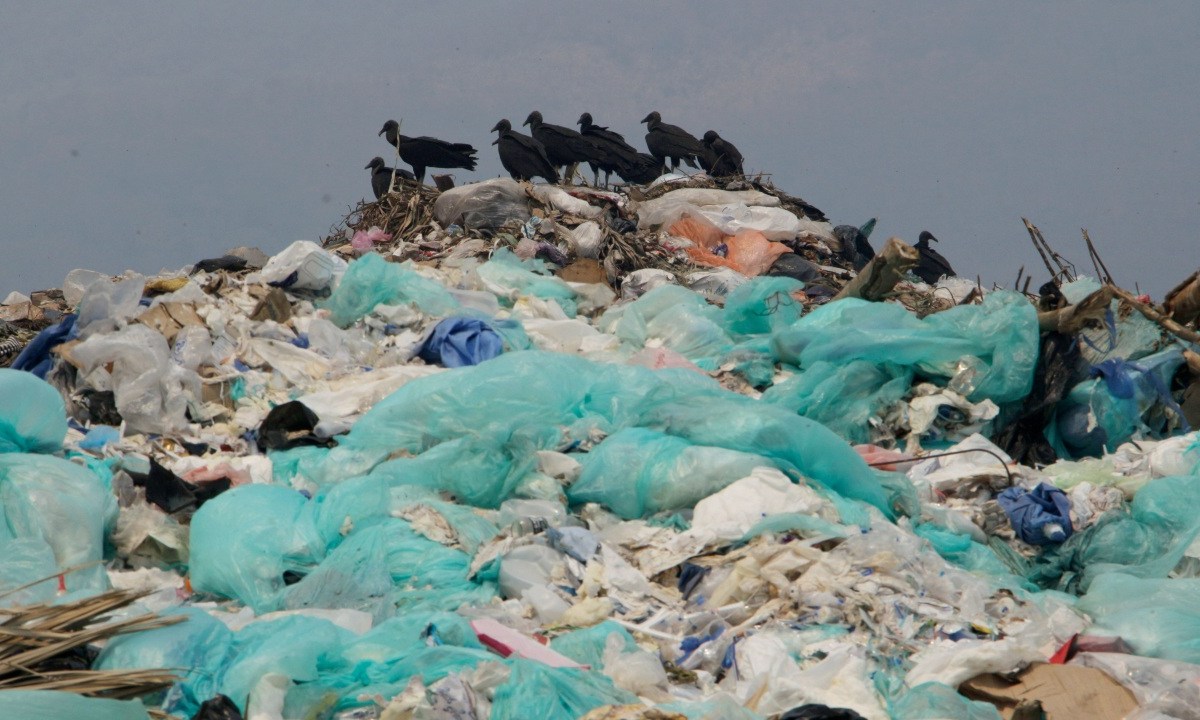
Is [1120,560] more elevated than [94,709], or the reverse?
[94,709]

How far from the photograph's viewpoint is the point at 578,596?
4418 mm

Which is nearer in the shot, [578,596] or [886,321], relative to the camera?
[578,596]

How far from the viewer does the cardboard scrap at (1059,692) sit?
12.5 ft

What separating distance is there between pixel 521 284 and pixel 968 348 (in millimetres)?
3358

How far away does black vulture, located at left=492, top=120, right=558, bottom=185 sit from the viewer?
12633 millimetres

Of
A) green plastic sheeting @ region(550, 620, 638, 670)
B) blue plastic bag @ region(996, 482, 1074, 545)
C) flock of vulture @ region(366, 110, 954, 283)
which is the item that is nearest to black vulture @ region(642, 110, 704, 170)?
flock of vulture @ region(366, 110, 954, 283)

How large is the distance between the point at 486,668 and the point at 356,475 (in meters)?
2.10

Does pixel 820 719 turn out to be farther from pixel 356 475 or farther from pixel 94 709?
pixel 356 475

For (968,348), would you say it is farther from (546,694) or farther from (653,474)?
(546,694)

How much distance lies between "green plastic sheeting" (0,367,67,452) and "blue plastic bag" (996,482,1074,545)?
12.3 ft

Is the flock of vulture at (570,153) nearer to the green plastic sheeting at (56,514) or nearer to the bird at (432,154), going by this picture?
the bird at (432,154)

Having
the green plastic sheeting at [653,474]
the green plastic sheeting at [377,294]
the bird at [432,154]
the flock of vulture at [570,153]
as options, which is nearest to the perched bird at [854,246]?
the flock of vulture at [570,153]

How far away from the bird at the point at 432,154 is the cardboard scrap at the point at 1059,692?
9331 mm

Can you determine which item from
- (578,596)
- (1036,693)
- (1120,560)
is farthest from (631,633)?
(1120,560)
